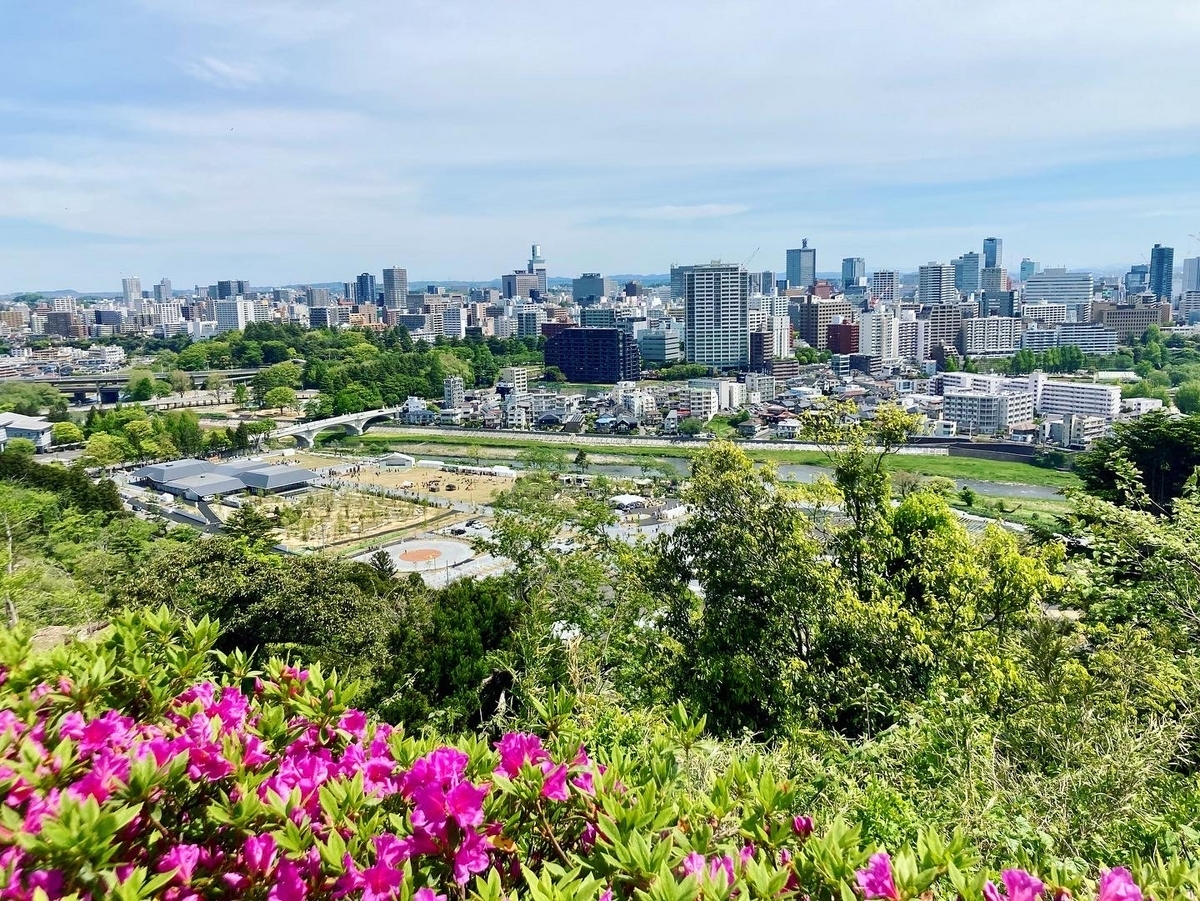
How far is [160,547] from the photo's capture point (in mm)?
9148

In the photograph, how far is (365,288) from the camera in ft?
267

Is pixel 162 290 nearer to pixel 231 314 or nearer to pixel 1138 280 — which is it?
pixel 231 314

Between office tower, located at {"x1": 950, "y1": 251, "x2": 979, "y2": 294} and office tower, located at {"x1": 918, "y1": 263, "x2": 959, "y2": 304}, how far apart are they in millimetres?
8751

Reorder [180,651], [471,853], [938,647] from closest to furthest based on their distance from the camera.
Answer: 1. [471,853]
2. [180,651]
3. [938,647]

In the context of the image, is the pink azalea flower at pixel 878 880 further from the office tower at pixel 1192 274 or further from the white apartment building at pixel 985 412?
the office tower at pixel 1192 274

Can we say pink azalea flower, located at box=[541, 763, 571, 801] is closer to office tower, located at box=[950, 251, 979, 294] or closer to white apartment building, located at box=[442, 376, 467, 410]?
white apartment building, located at box=[442, 376, 467, 410]

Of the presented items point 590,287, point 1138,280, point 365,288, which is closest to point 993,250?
point 1138,280

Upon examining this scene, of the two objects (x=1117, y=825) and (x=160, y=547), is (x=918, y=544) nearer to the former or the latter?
(x=1117, y=825)

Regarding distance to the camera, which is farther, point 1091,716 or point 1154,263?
point 1154,263

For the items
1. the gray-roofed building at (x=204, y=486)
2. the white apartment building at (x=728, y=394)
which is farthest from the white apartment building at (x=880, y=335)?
the gray-roofed building at (x=204, y=486)

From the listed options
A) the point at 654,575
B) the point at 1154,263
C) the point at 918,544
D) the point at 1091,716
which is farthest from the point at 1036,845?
the point at 1154,263

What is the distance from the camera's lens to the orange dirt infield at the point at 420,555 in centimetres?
1309

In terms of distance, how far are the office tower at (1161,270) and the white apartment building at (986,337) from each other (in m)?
28.9

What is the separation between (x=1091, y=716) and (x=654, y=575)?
2067mm
